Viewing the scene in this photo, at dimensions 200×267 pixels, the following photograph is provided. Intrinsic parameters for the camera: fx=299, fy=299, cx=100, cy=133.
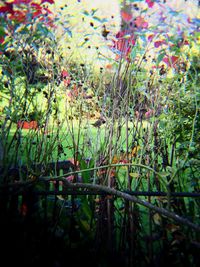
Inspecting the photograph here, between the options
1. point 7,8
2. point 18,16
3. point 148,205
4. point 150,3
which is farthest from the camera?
point 150,3

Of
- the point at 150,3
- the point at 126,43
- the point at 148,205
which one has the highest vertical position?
the point at 150,3

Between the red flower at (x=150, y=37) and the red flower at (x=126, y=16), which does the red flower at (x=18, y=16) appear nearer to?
the red flower at (x=126, y=16)

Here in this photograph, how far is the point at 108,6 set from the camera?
10.1ft

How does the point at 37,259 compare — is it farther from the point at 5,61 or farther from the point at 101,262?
the point at 5,61

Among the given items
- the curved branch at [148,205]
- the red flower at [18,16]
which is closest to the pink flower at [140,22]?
the red flower at [18,16]

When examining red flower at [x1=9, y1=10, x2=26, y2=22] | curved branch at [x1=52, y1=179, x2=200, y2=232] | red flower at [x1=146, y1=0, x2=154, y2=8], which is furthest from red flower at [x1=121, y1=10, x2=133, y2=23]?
curved branch at [x1=52, y1=179, x2=200, y2=232]

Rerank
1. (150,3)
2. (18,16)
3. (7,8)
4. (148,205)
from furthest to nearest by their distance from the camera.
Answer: (150,3), (18,16), (7,8), (148,205)

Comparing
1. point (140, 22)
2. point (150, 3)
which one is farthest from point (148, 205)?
point (150, 3)

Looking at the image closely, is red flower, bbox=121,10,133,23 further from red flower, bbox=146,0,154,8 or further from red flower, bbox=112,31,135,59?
red flower, bbox=146,0,154,8

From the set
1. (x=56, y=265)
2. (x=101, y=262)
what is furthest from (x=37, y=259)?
(x=101, y=262)

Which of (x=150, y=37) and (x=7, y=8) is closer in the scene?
(x=7, y=8)

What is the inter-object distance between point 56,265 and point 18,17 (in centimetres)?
138

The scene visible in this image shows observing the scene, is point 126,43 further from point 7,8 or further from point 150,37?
point 7,8

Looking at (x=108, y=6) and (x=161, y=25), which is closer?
(x=161, y=25)
